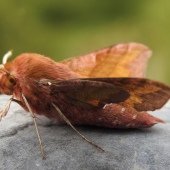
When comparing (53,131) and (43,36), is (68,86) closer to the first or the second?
(53,131)

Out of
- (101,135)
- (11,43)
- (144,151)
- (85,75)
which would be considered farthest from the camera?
(11,43)

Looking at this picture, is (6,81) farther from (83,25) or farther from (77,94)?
(83,25)

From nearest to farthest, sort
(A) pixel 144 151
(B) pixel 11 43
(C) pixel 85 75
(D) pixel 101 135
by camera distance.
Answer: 1. (A) pixel 144 151
2. (D) pixel 101 135
3. (C) pixel 85 75
4. (B) pixel 11 43

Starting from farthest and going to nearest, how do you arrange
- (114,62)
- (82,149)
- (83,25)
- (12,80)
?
(83,25)
(114,62)
(12,80)
(82,149)

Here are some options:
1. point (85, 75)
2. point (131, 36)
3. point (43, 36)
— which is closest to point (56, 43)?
point (43, 36)

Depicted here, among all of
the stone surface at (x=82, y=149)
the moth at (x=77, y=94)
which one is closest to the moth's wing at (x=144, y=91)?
the moth at (x=77, y=94)

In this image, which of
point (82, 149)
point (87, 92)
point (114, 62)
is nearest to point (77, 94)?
point (87, 92)

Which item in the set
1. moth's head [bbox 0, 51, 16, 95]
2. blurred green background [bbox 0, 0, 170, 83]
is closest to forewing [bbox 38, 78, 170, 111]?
moth's head [bbox 0, 51, 16, 95]

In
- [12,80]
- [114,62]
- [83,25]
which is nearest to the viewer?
[12,80]

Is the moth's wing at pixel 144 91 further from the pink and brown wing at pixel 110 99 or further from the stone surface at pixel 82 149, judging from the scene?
the stone surface at pixel 82 149
